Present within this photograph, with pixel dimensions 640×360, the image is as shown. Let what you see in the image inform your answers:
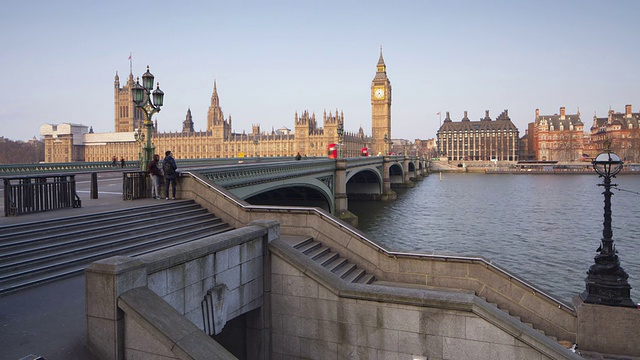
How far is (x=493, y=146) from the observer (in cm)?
17588

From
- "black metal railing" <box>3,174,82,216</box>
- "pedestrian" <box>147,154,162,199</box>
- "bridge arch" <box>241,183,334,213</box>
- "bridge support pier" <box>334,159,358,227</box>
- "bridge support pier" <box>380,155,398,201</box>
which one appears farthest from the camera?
"bridge support pier" <box>380,155,398,201</box>

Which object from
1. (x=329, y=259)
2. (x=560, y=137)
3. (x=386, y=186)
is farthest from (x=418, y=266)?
(x=560, y=137)

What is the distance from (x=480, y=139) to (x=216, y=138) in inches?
3695

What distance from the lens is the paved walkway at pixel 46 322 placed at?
6145 mm

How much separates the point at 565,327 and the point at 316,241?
6.63 m

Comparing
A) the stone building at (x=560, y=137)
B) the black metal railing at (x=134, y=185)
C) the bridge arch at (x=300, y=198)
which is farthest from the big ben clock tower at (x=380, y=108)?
the black metal railing at (x=134, y=185)

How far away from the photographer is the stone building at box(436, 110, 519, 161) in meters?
174

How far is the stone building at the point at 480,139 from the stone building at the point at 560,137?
607 inches

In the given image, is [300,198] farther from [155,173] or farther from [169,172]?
[169,172]

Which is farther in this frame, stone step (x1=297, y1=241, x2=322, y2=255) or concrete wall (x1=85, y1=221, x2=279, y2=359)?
stone step (x1=297, y1=241, x2=322, y2=255)

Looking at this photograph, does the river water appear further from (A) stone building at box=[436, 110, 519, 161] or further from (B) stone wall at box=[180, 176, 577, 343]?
(A) stone building at box=[436, 110, 519, 161]

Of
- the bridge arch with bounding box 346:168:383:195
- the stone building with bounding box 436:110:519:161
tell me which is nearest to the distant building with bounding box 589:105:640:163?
the stone building with bounding box 436:110:519:161

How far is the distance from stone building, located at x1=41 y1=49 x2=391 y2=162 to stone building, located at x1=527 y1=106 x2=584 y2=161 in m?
48.3

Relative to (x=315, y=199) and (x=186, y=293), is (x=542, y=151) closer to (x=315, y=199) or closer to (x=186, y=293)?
(x=315, y=199)
